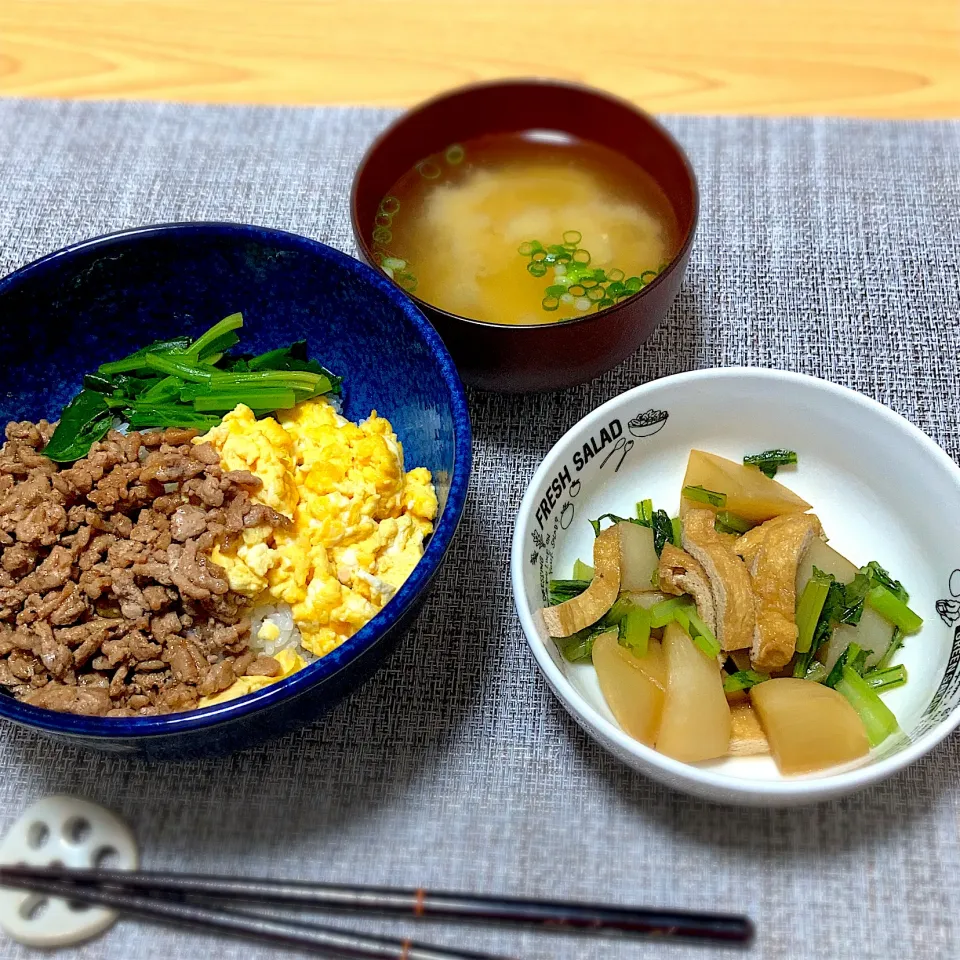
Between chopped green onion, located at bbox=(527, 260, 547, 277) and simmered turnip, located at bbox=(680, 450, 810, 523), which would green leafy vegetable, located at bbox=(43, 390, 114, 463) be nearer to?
chopped green onion, located at bbox=(527, 260, 547, 277)

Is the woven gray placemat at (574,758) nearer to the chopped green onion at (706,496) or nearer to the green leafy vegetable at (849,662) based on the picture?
the green leafy vegetable at (849,662)

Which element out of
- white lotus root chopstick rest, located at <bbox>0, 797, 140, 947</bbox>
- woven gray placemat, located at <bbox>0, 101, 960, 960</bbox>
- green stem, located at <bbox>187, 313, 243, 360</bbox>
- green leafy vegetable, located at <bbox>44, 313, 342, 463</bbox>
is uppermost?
green stem, located at <bbox>187, 313, 243, 360</bbox>

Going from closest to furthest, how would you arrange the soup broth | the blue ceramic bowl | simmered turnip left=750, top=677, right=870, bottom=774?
simmered turnip left=750, top=677, right=870, bottom=774 < the blue ceramic bowl < the soup broth

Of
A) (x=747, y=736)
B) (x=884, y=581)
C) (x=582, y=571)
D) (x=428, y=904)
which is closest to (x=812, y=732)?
(x=747, y=736)

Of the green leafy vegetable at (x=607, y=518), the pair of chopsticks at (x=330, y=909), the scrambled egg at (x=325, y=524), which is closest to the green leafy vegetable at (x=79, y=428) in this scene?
the scrambled egg at (x=325, y=524)

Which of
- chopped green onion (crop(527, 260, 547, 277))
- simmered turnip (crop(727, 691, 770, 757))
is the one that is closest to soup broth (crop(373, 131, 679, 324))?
chopped green onion (crop(527, 260, 547, 277))

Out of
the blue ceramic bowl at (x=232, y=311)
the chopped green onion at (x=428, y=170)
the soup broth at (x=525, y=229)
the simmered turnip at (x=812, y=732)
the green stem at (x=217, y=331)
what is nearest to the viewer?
the simmered turnip at (x=812, y=732)

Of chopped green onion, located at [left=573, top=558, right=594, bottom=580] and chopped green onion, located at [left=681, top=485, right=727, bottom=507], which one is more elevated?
chopped green onion, located at [left=681, top=485, right=727, bottom=507]
